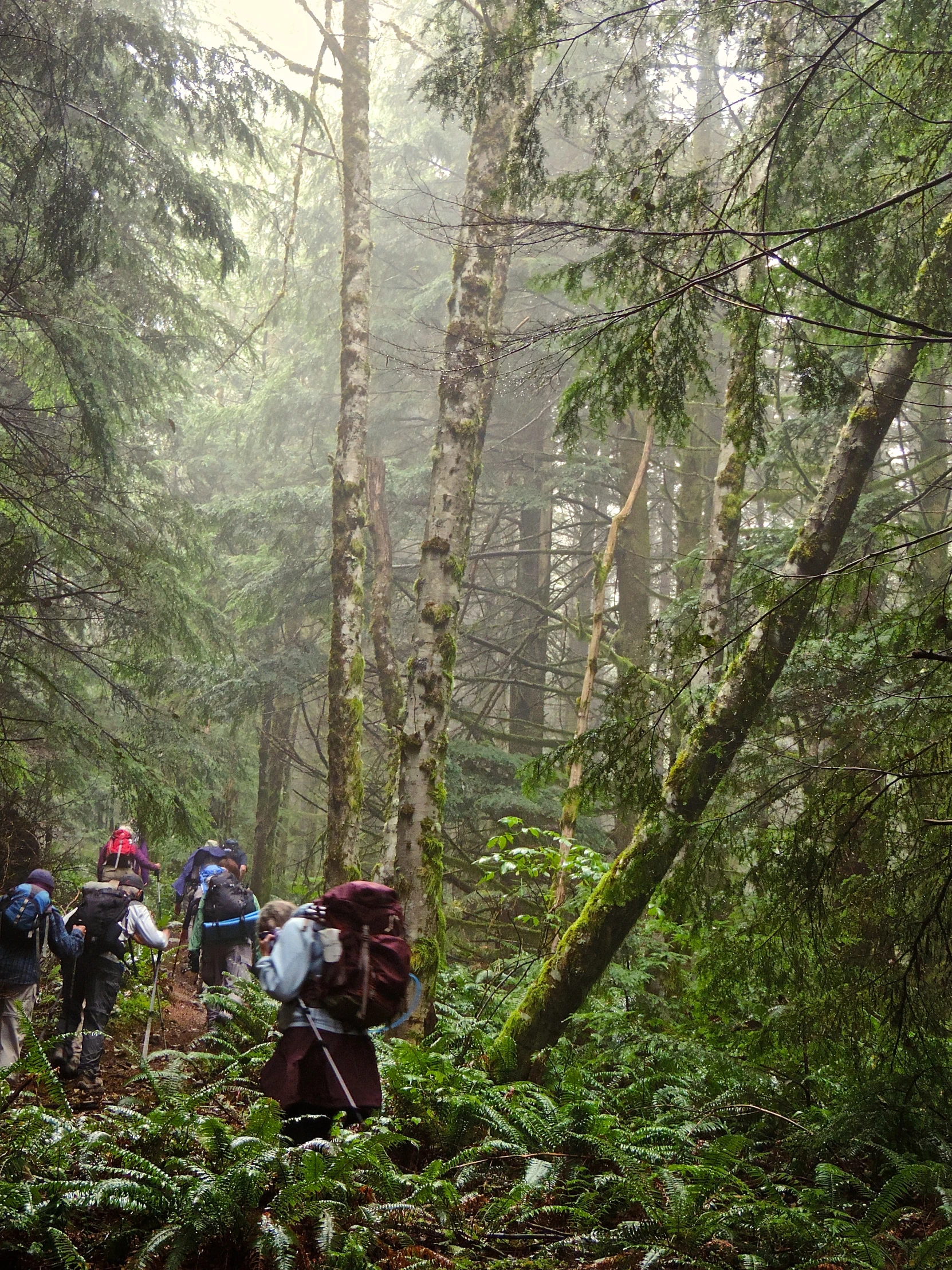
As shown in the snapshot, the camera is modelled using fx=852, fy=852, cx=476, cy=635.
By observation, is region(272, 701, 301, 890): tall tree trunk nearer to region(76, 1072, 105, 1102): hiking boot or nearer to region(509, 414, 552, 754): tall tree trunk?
region(509, 414, 552, 754): tall tree trunk

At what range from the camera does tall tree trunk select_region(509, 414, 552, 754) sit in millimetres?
15492

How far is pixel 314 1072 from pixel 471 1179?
110 cm

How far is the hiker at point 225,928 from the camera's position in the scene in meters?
9.24

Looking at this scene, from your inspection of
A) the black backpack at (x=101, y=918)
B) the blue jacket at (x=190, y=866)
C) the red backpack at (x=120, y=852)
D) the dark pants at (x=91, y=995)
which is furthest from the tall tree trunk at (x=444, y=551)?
the red backpack at (x=120, y=852)

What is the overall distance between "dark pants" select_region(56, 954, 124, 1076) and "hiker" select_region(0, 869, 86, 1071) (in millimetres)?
272

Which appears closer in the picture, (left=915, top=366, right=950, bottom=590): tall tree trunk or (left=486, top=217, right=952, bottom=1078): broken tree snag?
(left=486, top=217, right=952, bottom=1078): broken tree snag

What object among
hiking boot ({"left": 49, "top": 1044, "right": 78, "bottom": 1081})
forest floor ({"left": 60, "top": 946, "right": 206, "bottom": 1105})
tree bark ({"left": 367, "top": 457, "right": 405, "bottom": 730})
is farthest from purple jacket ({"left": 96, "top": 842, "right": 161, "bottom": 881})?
tree bark ({"left": 367, "top": 457, "right": 405, "bottom": 730})

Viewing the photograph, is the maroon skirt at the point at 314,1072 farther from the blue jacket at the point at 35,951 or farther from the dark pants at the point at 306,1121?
the blue jacket at the point at 35,951

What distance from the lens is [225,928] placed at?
30.4ft

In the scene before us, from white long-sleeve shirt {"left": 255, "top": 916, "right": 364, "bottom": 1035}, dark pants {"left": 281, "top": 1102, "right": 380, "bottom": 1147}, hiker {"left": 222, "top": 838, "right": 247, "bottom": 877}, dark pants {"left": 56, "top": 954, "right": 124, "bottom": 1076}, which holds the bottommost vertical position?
dark pants {"left": 56, "top": 954, "right": 124, "bottom": 1076}

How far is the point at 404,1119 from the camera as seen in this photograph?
499cm

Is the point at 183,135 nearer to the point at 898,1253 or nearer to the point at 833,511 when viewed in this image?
the point at 833,511

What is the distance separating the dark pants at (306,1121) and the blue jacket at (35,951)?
3553mm

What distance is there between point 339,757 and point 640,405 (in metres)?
5.68
